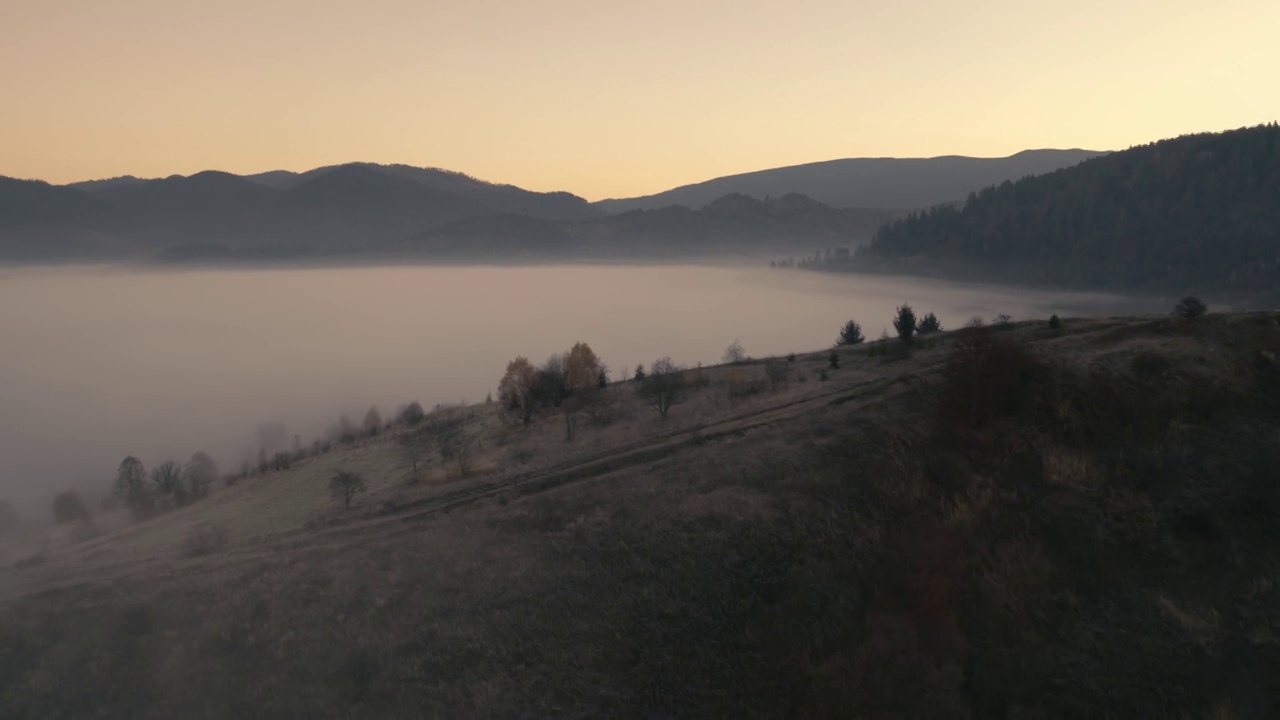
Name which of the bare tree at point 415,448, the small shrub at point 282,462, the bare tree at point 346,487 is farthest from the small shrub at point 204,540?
the small shrub at point 282,462

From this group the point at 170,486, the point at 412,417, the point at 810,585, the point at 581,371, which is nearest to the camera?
the point at 810,585

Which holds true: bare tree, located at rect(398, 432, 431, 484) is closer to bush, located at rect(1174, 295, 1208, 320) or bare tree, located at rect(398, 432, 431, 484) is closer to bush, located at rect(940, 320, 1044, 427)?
bush, located at rect(940, 320, 1044, 427)

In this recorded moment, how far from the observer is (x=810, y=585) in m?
19.5

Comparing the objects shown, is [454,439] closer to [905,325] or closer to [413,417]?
[413,417]

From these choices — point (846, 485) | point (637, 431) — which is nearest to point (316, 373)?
point (637, 431)

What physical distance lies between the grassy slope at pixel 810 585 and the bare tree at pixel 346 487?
11.0 metres

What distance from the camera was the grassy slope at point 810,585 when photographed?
16750mm

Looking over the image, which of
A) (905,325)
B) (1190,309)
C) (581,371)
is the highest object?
(1190,309)

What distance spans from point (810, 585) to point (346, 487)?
31940 mm

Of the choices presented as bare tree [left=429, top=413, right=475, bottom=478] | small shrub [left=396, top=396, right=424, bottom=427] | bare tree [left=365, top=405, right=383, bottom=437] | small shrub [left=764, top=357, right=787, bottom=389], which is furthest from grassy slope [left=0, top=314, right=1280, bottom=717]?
bare tree [left=365, top=405, right=383, bottom=437]

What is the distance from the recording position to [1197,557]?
1966 centimetres

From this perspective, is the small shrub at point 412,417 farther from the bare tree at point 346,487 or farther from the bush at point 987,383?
the bush at point 987,383

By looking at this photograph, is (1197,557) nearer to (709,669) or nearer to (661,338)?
(709,669)

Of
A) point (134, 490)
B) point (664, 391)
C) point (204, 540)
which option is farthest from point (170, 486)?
point (664, 391)
